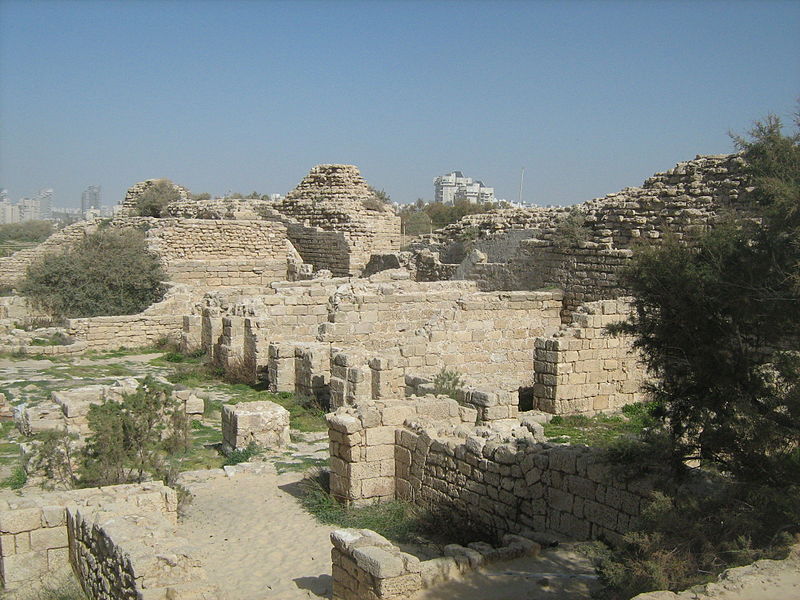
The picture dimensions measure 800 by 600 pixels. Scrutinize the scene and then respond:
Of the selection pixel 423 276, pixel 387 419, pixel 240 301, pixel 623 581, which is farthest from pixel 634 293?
pixel 423 276

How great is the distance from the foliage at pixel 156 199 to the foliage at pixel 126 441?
2114 centimetres

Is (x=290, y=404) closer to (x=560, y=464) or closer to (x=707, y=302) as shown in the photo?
(x=560, y=464)

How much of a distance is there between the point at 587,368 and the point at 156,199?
21921 millimetres

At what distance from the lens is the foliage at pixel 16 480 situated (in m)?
8.13

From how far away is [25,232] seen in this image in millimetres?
59906

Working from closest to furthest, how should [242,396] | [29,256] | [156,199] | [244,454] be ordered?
[244,454] < [242,396] < [29,256] < [156,199]

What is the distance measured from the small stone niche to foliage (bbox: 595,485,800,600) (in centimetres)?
540

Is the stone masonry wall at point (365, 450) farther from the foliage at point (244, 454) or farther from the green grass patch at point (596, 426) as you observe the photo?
the green grass patch at point (596, 426)

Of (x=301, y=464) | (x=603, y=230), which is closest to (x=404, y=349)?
(x=301, y=464)

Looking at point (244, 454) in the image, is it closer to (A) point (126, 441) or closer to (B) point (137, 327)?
(A) point (126, 441)

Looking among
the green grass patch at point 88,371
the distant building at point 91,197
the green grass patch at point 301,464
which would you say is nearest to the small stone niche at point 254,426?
the green grass patch at point 301,464

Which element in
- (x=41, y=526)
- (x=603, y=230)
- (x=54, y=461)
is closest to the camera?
(x=41, y=526)

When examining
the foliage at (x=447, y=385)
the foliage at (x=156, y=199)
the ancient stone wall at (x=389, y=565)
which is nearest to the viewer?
the ancient stone wall at (x=389, y=565)

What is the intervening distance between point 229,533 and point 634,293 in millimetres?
4270
